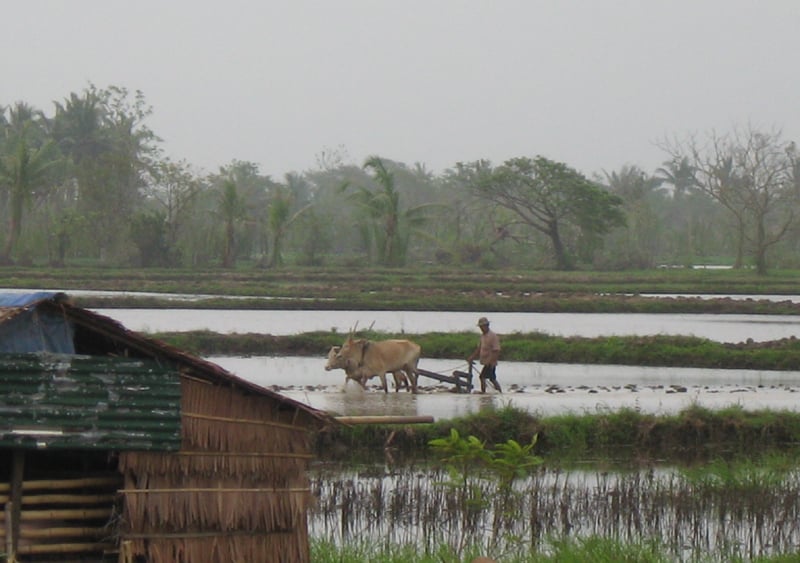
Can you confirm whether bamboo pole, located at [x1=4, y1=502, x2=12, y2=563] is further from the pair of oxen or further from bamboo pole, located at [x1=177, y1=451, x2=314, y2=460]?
the pair of oxen

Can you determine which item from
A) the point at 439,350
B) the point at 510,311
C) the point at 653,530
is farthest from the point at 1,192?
the point at 653,530

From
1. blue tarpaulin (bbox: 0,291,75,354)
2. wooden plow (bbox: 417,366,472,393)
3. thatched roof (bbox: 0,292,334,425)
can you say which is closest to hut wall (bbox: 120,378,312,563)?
thatched roof (bbox: 0,292,334,425)

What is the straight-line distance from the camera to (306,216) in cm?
5534

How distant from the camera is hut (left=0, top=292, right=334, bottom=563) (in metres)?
7.84

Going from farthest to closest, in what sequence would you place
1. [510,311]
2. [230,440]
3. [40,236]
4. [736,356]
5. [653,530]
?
1. [40,236]
2. [510,311]
3. [736,356]
4. [653,530]
5. [230,440]

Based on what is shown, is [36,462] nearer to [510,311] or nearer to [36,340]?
[36,340]

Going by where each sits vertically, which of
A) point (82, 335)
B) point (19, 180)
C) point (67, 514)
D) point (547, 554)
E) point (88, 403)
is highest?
point (19, 180)

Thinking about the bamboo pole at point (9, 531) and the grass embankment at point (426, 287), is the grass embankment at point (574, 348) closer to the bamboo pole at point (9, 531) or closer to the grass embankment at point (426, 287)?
the grass embankment at point (426, 287)

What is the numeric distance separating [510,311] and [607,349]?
10.2m

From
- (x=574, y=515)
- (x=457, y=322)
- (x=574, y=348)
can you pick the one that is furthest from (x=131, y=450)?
(x=457, y=322)

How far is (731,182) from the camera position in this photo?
63.4m

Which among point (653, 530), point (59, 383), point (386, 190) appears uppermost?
point (386, 190)

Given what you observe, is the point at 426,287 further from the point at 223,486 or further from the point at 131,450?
the point at 131,450

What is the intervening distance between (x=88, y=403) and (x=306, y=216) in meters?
47.6
